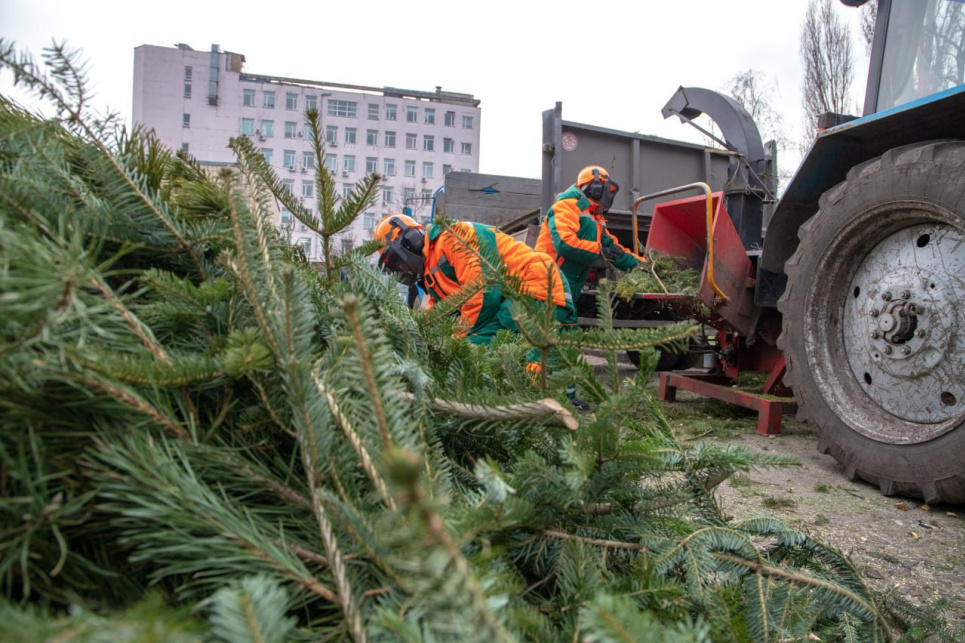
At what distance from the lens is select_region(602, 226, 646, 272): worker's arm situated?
5.93 metres

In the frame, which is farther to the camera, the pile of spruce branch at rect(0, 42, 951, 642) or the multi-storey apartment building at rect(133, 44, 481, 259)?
the multi-storey apartment building at rect(133, 44, 481, 259)

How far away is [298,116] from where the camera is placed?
178 feet

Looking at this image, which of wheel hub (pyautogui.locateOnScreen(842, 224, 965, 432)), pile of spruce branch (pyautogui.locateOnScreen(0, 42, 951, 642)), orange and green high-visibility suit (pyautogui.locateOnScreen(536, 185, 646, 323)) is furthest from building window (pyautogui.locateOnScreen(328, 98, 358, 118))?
pile of spruce branch (pyautogui.locateOnScreen(0, 42, 951, 642))

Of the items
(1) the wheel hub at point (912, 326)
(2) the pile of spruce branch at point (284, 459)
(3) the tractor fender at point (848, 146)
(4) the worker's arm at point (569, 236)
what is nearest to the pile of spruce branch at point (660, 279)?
(4) the worker's arm at point (569, 236)

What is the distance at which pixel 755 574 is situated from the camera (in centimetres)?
109

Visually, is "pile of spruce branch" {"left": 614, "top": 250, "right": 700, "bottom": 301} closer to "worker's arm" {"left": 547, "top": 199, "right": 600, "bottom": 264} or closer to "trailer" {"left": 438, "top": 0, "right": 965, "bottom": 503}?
"worker's arm" {"left": 547, "top": 199, "right": 600, "bottom": 264}

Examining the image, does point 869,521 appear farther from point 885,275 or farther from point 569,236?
point 569,236

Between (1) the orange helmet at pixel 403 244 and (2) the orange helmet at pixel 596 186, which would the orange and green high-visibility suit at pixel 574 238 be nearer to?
(2) the orange helmet at pixel 596 186

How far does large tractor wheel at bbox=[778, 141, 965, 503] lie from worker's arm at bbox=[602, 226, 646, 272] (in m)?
2.48

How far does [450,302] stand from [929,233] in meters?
2.63

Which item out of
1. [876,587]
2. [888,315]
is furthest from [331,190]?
[888,315]

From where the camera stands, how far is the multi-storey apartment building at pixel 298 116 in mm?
53625

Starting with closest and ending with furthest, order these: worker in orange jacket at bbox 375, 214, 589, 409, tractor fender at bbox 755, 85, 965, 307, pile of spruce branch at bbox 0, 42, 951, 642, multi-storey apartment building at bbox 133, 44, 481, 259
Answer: pile of spruce branch at bbox 0, 42, 951, 642, tractor fender at bbox 755, 85, 965, 307, worker in orange jacket at bbox 375, 214, 589, 409, multi-storey apartment building at bbox 133, 44, 481, 259

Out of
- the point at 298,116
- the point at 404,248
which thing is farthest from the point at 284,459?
the point at 298,116
